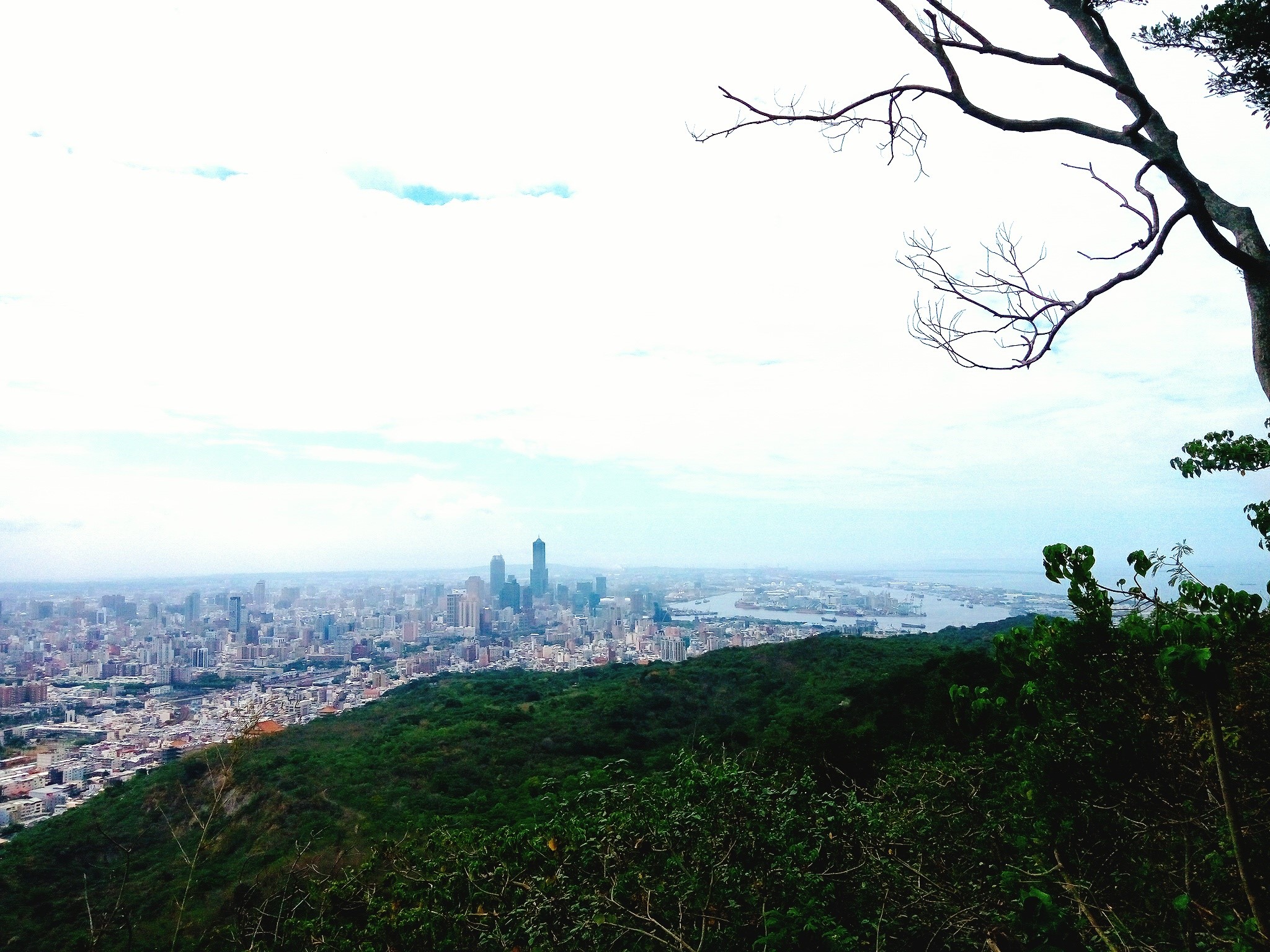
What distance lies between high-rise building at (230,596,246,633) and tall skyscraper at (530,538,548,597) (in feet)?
63.0

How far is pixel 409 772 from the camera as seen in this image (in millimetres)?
11258

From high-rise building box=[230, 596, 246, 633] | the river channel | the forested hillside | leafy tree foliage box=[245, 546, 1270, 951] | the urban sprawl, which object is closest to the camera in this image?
leafy tree foliage box=[245, 546, 1270, 951]

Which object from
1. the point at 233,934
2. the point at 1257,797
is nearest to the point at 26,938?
the point at 233,934

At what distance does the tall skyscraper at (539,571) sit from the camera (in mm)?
49906

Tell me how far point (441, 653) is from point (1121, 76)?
1306 inches

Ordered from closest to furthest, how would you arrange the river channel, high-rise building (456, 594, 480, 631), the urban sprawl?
the urban sprawl → the river channel → high-rise building (456, 594, 480, 631)

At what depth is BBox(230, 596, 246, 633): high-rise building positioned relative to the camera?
32.2m

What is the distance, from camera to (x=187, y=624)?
1235 inches

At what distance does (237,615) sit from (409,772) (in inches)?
1086

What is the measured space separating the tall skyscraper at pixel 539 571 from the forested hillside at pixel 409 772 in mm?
30761

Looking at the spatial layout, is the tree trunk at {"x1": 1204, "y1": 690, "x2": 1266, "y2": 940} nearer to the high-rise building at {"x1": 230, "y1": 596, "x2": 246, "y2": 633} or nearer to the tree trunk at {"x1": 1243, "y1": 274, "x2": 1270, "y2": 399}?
the tree trunk at {"x1": 1243, "y1": 274, "x2": 1270, "y2": 399}

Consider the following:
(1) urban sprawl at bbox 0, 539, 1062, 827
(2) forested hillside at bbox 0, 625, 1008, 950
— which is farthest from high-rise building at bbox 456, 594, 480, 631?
(2) forested hillside at bbox 0, 625, 1008, 950

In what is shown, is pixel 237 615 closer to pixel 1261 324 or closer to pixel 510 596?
pixel 510 596

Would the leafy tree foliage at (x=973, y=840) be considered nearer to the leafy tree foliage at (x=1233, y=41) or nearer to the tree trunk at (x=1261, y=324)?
the tree trunk at (x=1261, y=324)
